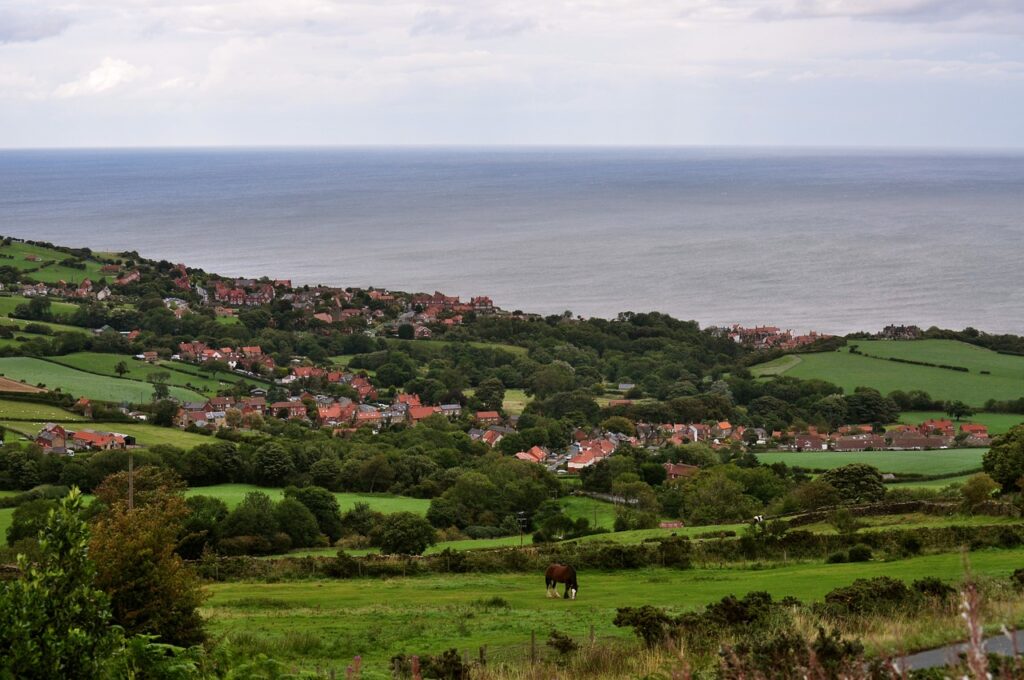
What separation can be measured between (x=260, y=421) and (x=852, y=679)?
44.1m

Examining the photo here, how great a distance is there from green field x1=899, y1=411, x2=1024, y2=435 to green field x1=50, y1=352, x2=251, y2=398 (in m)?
32.6

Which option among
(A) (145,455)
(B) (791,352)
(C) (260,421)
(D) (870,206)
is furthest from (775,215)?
(A) (145,455)

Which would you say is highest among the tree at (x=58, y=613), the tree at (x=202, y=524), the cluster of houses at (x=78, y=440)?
the tree at (x=58, y=613)

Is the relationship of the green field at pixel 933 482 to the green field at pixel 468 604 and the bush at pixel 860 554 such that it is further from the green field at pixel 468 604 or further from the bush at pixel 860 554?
the green field at pixel 468 604

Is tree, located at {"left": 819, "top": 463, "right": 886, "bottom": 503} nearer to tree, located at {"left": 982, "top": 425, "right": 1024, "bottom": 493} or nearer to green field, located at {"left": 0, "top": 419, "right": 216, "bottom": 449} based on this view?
tree, located at {"left": 982, "top": 425, "right": 1024, "bottom": 493}

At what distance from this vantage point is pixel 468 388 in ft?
191

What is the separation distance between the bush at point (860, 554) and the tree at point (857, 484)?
9.96 m

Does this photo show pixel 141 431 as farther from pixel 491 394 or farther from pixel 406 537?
pixel 406 537

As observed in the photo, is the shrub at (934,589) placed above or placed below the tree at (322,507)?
above

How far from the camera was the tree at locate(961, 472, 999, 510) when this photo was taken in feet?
72.7

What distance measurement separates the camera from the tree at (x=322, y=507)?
1110 inches

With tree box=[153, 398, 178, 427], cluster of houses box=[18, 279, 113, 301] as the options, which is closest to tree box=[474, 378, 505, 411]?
tree box=[153, 398, 178, 427]

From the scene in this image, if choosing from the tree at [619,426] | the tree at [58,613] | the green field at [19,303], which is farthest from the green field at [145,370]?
the tree at [58,613]

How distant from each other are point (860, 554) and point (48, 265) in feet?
254
